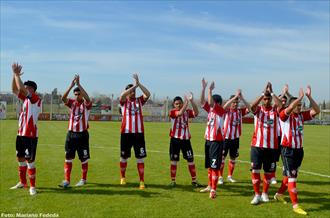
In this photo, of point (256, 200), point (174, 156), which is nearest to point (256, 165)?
point (256, 200)

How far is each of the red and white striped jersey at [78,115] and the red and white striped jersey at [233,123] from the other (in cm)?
423

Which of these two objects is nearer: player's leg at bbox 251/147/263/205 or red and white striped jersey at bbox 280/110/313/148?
red and white striped jersey at bbox 280/110/313/148

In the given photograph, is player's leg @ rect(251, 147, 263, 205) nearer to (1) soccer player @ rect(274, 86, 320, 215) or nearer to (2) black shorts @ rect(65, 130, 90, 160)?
(1) soccer player @ rect(274, 86, 320, 215)

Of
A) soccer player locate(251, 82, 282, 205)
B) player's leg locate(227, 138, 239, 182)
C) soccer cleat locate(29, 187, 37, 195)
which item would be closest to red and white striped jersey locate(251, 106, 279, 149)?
soccer player locate(251, 82, 282, 205)

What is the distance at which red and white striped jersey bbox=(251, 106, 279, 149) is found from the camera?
355 inches

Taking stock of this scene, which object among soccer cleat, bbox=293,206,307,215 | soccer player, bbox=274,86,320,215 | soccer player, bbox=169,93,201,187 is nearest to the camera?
soccer cleat, bbox=293,206,307,215

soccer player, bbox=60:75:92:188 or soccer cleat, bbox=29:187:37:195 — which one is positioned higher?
soccer player, bbox=60:75:92:188

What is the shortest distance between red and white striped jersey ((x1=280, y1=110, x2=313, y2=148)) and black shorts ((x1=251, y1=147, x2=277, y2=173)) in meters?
0.63

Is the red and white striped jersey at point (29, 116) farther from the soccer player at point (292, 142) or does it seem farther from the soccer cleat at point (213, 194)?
the soccer player at point (292, 142)

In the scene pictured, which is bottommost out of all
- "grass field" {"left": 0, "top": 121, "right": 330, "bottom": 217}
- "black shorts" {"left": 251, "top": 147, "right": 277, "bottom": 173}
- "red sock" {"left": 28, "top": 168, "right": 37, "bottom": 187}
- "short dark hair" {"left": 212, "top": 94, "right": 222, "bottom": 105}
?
"grass field" {"left": 0, "top": 121, "right": 330, "bottom": 217}

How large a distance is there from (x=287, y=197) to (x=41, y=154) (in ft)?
35.3

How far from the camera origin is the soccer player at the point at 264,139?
9.02 m

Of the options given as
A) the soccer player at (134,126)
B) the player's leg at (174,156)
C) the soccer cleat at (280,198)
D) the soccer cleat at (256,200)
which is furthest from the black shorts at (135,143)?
the soccer cleat at (280,198)

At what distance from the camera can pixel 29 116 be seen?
9.74 metres
